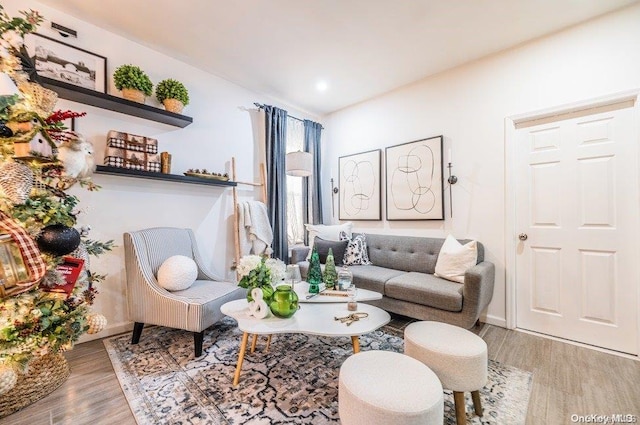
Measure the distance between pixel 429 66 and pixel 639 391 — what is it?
3.13m

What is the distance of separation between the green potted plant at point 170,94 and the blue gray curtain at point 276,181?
3.78ft

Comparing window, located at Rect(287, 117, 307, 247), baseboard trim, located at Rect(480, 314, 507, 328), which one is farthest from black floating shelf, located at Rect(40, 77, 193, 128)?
baseboard trim, located at Rect(480, 314, 507, 328)

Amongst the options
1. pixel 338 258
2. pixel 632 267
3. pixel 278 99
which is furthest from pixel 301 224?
pixel 632 267

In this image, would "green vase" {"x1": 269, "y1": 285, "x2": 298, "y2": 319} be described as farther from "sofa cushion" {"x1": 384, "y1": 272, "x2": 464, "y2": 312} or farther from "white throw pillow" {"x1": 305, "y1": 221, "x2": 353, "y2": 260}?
"white throw pillow" {"x1": 305, "y1": 221, "x2": 353, "y2": 260}

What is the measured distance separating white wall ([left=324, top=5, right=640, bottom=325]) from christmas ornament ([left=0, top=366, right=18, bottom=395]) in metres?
3.34

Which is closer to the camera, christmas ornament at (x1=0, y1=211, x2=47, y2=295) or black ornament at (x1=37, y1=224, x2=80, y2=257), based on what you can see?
christmas ornament at (x1=0, y1=211, x2=47, y2=295)

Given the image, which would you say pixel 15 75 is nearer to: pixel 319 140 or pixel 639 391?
pixel 319 140

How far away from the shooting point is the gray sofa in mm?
2186

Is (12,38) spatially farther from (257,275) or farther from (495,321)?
(495,321)

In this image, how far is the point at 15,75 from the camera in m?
1.52

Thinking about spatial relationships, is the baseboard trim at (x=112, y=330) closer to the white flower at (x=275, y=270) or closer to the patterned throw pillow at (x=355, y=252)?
the white flower at (x=275, y=270)

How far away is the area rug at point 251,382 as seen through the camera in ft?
4.66

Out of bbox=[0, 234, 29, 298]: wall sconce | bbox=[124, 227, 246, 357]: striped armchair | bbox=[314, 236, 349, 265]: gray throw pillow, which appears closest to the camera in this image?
bbox=[0, 234, 29, 298]: wall sconce

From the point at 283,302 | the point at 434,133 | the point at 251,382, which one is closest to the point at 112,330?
the point at 251,382
